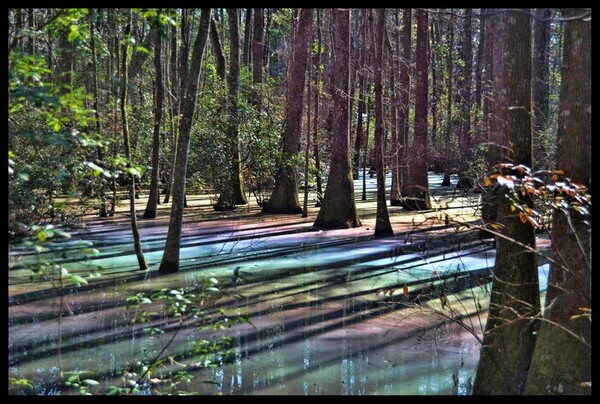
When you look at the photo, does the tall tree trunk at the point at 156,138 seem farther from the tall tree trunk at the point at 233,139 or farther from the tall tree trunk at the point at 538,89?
the tall tree trunk at the point at 538,89

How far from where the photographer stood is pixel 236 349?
782cm

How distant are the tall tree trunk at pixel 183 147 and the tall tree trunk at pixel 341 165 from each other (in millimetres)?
6853

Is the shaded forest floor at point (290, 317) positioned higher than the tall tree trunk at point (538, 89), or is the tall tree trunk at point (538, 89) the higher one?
the tall tree trunk at point (538, 89)

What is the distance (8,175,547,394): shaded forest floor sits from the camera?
678 centimetres

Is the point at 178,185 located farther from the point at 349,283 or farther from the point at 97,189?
the point at 97,189

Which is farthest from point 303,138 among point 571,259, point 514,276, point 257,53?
point 571,259

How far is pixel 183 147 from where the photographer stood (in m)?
11.5

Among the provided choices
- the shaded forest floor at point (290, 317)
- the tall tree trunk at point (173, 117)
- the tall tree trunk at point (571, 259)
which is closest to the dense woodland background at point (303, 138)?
the tall tree trunk at point (571, 259)

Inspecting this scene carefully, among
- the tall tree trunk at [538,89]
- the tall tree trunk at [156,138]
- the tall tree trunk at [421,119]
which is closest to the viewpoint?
the tall tree trunk at [538,89]

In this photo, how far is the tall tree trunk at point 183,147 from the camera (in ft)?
36.6

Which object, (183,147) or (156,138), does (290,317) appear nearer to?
(183,147)

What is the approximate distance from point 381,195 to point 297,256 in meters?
3.33

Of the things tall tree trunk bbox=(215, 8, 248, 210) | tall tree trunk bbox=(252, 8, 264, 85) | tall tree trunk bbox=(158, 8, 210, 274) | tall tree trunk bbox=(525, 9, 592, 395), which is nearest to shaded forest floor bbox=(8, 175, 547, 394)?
tall tree trunk bbox=(158, 8, 210, 274)
